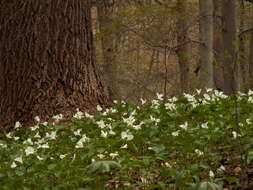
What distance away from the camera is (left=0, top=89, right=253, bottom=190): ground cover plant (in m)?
3.45

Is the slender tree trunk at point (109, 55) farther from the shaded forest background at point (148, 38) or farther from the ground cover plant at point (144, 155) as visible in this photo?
the ground cover plant at point (144, 155)

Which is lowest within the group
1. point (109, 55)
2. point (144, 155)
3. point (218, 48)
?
point (144, 155)

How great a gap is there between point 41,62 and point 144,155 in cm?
269

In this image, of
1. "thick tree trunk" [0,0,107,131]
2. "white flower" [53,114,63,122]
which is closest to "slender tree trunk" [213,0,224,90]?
"thick tree trunk" [0,0,107,131]

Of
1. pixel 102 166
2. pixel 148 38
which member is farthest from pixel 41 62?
pixel 148 38

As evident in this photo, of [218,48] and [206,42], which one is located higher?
[218,48]

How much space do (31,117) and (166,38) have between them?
6.16 m

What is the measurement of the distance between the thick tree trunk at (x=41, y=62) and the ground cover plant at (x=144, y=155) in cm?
87

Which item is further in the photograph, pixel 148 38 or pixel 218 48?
pixel 218 48

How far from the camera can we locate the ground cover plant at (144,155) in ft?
11.3

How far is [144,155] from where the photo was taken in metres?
4.08

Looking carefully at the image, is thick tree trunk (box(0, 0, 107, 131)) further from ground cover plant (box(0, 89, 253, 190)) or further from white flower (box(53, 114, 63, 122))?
ground cover plant (box(0, 89, 253, 190))

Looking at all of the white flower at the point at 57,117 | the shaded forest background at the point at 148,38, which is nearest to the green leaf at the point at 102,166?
the white flower at the point at 57,117

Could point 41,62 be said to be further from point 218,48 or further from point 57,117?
point 218,48
